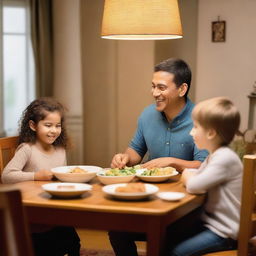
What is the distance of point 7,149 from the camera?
298 cm

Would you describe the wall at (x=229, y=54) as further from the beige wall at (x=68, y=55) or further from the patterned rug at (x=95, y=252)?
the patterned rug at (x=95, y=252)

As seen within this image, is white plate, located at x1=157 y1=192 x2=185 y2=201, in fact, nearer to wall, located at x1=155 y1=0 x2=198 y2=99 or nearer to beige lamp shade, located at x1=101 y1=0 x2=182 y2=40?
beige lamp shade, located at x1=101 y1=0 x2=182 y2=40

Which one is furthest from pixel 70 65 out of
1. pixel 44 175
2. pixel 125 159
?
pixel 44 175

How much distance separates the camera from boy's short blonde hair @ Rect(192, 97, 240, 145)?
7.47 ft

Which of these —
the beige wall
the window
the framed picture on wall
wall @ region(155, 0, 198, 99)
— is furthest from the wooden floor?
the framed picture on wall

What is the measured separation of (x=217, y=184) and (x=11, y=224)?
1073mm

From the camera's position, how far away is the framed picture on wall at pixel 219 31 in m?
5.59

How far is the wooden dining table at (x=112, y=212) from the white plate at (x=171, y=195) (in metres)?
0.02

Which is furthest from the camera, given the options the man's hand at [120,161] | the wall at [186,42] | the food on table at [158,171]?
the wall at [186,42]

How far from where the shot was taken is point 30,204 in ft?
6.93

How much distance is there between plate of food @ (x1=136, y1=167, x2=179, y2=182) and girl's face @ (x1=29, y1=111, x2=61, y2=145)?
1.99 feet

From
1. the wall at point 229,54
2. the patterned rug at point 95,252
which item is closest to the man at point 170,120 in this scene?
the patterned rug at point 95,252

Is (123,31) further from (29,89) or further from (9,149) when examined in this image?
(29,89)

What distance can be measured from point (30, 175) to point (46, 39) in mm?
2755
